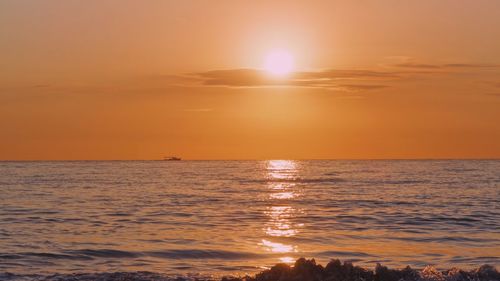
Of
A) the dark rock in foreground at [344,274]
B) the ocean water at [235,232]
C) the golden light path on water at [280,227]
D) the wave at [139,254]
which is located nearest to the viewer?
the dark rock in foreground at [344,274]

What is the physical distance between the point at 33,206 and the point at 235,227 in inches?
592

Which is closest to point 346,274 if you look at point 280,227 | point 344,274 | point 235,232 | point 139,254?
point 344,274

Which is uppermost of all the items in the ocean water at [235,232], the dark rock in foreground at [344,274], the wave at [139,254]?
the ocean water at [235,232]

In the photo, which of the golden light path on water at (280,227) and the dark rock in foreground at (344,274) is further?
the golden light path on water at (280,227)

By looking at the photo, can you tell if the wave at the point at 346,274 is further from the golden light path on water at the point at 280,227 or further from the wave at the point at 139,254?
the golden light path on water at the point at 280,227

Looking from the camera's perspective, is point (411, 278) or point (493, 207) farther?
point (493, 207)

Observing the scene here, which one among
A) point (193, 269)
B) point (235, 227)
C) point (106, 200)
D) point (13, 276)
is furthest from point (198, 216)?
point (13, 276)

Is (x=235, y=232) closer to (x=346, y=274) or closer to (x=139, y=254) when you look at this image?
(x=139, y=254)

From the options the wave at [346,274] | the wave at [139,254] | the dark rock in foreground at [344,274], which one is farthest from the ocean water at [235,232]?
the dark rock in foreground at [344,274]

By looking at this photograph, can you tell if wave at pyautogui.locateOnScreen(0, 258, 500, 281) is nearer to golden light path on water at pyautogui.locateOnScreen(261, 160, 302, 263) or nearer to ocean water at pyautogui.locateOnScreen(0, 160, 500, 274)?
ocean water at pyautogui.locateOnScreen(0, 160, 500, 274)

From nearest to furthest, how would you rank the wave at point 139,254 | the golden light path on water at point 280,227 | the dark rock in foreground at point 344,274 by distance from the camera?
1. the dark rock in foreground at point 344,274
2. the wave at point 139,254
3. the golden light path on water at point 280,227

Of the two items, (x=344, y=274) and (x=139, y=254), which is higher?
(x=139, y=254)

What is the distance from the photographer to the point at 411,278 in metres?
15.6

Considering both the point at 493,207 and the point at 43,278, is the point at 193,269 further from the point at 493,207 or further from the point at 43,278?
the point at 493,207
